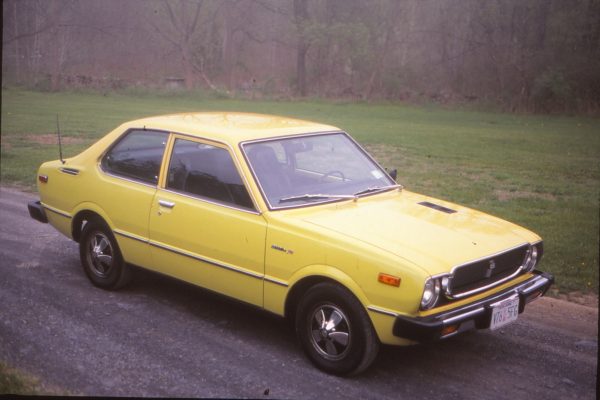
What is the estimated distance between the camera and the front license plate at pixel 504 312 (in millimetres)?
4023

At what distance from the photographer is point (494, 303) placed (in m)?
4.05

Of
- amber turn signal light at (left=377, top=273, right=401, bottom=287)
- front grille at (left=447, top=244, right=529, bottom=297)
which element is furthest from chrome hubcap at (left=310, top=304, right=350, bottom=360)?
front grille at (left=447, top=244, right=529, bottom=297)

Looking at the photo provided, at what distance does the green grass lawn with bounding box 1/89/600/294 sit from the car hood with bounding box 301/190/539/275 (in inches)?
83.1

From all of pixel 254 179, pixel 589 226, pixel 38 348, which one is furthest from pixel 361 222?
pixel 589 226

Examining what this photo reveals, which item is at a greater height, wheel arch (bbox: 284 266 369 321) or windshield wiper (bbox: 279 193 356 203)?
windshield wiper (bbox: 279 193 356 203)

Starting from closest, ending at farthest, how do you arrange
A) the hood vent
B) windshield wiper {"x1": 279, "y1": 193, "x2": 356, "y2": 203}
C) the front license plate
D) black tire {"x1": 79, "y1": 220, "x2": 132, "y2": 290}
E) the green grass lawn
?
the front license plate, windshield wiper {"x1": 279, "y1": 193, "x2": 356, "y2": 203}, the hood vent, black tire {"x1": 79, "y1": 220, "x2": 132, "y2": 290}, the green grass lawn

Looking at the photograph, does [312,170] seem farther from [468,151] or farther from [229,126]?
[468,151]

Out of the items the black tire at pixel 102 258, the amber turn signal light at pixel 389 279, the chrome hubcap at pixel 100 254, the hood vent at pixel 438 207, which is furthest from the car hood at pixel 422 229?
the chrome hubcap at pixel 100 254

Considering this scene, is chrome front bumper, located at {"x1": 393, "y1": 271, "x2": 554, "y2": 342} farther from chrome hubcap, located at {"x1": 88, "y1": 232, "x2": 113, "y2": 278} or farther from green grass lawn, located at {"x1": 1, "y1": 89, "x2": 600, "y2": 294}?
chrome hubcap, located at {"x1": 88, "y1": 232, "x2": 113, "y2": 278}

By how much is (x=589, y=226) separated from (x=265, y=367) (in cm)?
601

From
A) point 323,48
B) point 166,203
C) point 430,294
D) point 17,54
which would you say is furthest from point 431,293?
point 323,48

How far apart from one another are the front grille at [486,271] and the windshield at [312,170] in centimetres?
115

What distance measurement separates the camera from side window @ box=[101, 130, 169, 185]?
17.2ft

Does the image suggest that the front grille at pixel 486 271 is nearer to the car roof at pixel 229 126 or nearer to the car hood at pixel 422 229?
the car hood at pixel 422 229
